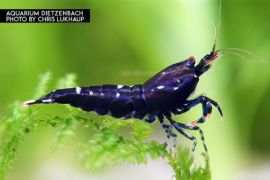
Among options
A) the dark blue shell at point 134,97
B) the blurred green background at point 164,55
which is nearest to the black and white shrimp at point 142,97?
the dark blue shell at point 134,97

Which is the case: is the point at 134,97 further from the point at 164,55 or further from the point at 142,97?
the point at 164,55

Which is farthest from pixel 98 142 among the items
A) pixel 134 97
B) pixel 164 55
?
pixel 164 55

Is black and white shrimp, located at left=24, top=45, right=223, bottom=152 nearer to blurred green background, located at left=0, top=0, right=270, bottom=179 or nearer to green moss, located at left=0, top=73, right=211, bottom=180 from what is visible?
green moss, located at left=0, top=73, right=211, bottom=180

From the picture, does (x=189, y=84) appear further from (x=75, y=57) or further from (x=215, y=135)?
(x=75, y=57)

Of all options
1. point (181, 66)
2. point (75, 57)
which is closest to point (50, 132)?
point (75, 57)

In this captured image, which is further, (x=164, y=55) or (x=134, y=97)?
(x=164, y=55)

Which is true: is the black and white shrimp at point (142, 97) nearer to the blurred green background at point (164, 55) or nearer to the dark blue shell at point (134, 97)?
the dark blue shell at point (134, 97)
